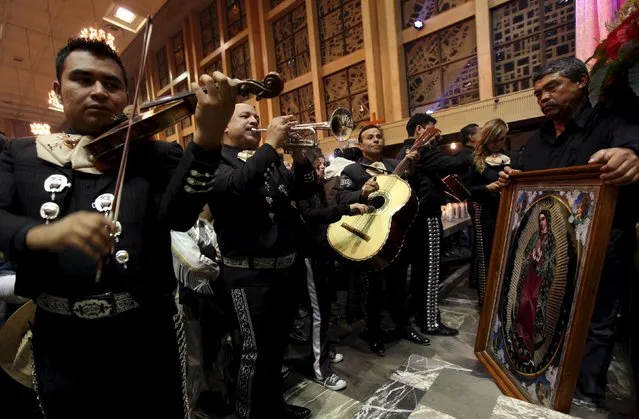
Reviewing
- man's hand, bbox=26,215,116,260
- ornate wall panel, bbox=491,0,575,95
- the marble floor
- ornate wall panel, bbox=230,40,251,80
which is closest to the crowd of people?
man's hand, bbox=26,215,116,260

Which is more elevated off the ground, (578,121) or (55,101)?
(55,101)

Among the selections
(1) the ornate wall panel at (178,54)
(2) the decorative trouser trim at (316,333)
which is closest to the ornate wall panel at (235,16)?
(1) the ornate wall panel at (178,54)

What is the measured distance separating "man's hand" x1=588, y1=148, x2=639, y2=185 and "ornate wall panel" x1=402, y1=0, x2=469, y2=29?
803 cm

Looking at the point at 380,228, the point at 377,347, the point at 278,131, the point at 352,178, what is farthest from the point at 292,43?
the point at 377,347

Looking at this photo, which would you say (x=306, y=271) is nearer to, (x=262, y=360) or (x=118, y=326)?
(x=262, y=360)

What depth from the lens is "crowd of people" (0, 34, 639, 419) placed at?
1.09m

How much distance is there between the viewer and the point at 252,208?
1.88 m

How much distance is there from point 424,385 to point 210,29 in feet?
48.1

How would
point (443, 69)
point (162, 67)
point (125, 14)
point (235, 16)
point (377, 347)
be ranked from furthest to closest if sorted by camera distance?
point (162, 67) → point (235, 16) → point (443, 69) → point (125, 14) → point (377, 347)

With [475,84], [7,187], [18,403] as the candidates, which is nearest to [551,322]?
[7,187]

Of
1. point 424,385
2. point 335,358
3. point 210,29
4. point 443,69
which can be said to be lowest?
point 335,358

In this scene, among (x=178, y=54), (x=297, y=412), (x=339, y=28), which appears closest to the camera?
(x=297, y=412)

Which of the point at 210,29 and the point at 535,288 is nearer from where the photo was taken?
the point at 535,288

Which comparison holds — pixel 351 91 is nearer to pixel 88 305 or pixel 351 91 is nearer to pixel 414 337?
pixel 414 337
